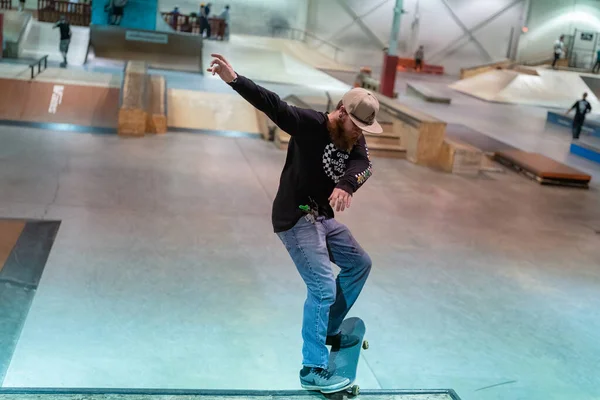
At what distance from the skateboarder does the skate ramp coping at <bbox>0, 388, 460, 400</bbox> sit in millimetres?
193

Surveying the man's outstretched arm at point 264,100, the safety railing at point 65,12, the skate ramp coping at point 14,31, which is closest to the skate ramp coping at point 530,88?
the safety railing at point 65,12

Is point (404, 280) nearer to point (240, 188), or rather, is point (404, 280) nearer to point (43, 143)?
point (240, 188)

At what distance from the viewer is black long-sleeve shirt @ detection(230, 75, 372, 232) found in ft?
11.3

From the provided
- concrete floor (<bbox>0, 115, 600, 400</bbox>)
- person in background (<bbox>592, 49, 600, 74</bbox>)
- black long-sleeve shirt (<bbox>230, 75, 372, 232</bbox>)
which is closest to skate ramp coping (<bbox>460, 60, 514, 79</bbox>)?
person in background (<bbox>592, 49, 600, 74</bbox>)

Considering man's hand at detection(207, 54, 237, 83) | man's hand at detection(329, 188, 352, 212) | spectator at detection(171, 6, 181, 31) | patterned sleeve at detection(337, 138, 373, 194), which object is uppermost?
spectator at detection(171, 6, 181, 31)

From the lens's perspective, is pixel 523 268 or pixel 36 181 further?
pixel 36 181

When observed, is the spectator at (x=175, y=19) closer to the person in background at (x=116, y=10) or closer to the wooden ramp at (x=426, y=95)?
the person in background at (x=116, y=10)

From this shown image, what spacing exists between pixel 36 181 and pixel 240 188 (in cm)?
307

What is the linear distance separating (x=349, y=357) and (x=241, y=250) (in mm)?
3945

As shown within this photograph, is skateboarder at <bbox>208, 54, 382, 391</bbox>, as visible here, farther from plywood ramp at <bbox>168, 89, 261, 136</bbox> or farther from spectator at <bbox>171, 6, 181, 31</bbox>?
spectator at <bbox>171, 6, 181, 31</bbox>

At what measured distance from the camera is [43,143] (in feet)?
39.1

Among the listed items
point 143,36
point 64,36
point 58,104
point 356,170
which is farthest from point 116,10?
point 356,170

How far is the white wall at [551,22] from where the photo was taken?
3894 cm

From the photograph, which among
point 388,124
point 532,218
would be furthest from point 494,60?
point 532,218
